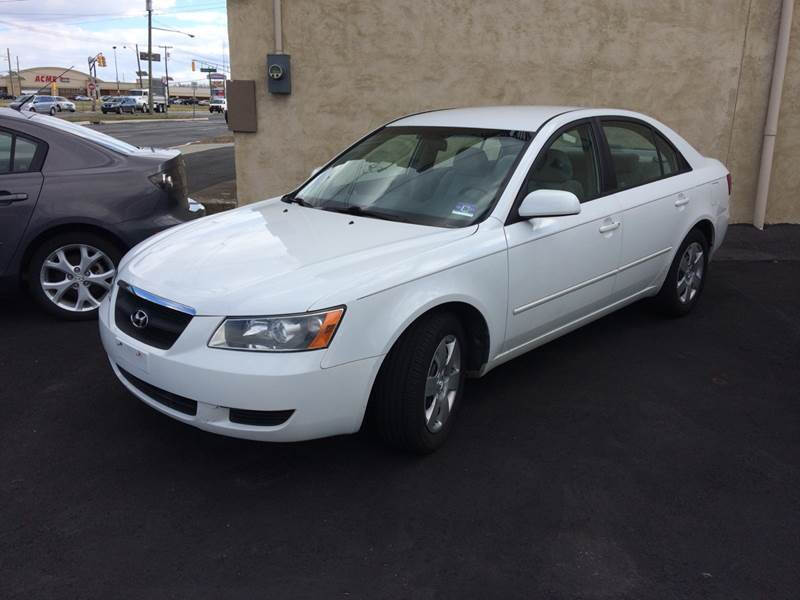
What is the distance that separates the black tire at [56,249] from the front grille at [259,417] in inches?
113

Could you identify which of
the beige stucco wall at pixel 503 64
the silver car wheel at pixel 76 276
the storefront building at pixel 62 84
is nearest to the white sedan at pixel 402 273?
the silver car wheel at pixel 76 276

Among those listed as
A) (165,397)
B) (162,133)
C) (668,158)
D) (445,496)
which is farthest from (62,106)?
(445,496)

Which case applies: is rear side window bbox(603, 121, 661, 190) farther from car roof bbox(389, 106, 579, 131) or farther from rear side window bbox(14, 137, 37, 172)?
rear side window bbox(14, 137, 37, 172)

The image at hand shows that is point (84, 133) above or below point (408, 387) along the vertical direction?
above

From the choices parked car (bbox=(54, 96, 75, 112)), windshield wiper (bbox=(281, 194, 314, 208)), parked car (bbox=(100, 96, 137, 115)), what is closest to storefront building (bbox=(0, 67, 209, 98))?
parked car (bbox=(100, 96, 137, 115))

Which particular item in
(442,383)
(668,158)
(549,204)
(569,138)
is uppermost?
(569,138)

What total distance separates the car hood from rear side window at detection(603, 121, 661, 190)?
1.57m

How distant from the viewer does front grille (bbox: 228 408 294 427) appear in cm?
308

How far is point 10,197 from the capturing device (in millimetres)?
5215

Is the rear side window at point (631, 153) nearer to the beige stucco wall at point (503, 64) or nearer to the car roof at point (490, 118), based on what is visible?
the car roof at point (490, 118)

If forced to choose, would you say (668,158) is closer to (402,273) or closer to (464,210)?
(464,210)

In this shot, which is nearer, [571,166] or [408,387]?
[408,387]

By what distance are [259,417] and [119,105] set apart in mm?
67666

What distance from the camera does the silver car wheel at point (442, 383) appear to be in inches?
138
